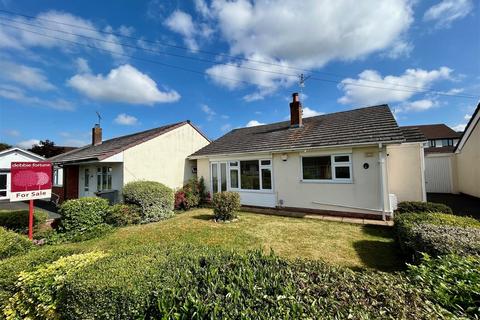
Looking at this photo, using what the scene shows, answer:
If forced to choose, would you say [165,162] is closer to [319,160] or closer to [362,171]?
[319,160]

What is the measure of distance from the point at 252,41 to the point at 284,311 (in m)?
11.9

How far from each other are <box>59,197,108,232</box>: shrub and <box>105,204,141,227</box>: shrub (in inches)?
12.2

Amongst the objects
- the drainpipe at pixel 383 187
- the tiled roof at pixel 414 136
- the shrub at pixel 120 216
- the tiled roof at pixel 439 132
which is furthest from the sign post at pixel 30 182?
the tiled roof at pixel 439 132

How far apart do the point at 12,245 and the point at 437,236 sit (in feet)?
31.6

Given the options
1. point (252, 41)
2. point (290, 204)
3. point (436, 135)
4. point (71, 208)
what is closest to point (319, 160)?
point (290, 204)

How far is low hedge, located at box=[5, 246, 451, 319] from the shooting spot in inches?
75.3

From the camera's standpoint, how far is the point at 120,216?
9.48m

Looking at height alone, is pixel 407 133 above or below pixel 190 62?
below

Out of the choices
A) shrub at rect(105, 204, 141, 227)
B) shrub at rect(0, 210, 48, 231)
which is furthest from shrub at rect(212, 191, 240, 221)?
shrub at rect(0, 210, 48, 231)

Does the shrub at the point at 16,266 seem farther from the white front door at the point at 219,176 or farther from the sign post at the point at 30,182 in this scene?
the white front door at the point at 219,176

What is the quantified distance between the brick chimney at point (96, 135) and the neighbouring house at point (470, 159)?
2884cm

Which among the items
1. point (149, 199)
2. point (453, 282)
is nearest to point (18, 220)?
point (149, 199)

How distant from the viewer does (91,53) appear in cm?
1073

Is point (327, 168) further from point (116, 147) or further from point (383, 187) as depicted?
point (116, 147)
